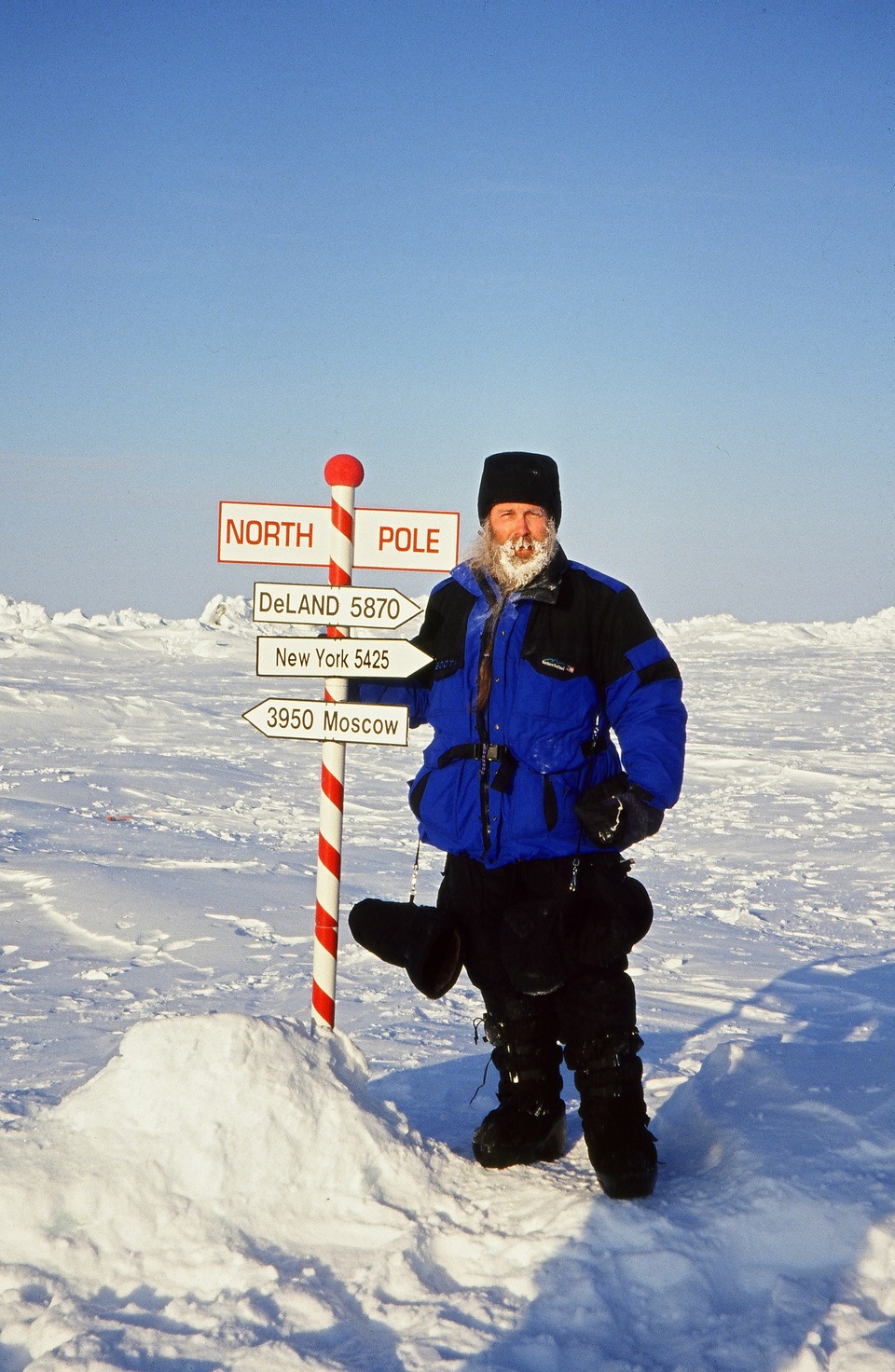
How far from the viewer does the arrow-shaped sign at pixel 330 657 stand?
356 centimetres

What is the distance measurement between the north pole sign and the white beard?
18cm

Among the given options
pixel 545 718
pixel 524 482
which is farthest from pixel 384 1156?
pixel 524 482

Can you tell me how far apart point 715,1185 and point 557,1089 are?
0.56 m

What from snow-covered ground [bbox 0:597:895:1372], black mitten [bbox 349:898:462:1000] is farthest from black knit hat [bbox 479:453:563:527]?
snow-covered ground [bbox 0:597:895:1372]

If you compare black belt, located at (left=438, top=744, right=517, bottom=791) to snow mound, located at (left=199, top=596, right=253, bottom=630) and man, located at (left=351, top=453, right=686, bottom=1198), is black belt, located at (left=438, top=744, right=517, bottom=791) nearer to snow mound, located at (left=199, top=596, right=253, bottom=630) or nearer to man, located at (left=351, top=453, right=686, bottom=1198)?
man, located at (left=351, top=453, right=686, bottom=1198)

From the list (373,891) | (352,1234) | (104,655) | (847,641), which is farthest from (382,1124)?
(847,641)

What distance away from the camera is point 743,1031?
199 inches

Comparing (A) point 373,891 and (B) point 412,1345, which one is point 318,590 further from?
(A) point 373,891

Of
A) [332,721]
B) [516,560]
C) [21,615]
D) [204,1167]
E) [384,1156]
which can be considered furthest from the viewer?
[21,615]

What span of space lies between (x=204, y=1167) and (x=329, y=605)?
1673 millimetres

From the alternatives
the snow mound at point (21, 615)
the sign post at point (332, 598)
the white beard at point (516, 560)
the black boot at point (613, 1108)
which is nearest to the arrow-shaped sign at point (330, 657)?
the sign post at point (332, 598)

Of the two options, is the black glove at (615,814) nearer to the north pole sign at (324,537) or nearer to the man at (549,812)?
the man at (549,812)

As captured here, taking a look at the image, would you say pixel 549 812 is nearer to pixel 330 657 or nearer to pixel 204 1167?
pixel 330 657

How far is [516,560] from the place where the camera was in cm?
337
